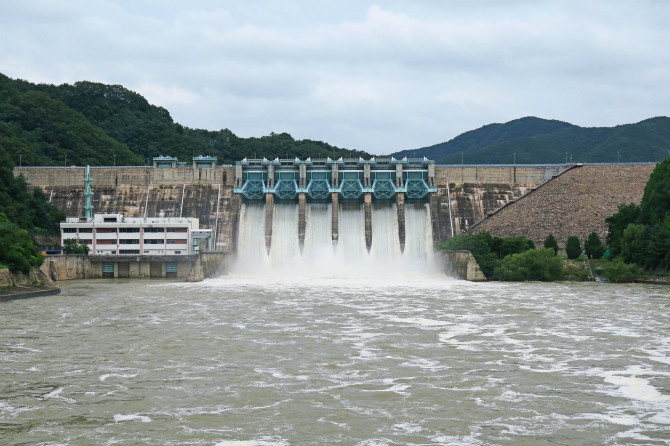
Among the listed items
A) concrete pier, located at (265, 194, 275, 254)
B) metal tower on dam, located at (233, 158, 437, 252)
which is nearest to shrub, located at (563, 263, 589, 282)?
metal tower on dam, located at (233, 158, 437, 252)

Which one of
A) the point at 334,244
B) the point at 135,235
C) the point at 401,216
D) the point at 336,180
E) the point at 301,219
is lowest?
the point at 334,244

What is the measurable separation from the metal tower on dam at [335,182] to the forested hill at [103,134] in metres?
37.3

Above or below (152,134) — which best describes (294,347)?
below

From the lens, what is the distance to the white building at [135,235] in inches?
3177

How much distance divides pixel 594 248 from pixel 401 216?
21.5 m

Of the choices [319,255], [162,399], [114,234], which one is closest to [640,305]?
[162,399]

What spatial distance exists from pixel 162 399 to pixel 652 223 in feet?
194

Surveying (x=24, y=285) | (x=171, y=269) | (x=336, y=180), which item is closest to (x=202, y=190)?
(x=171, y=269)

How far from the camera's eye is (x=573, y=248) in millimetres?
71062

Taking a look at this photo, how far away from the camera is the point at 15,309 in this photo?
43.1 metres

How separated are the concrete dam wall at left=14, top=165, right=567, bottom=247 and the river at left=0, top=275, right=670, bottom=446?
137 ft

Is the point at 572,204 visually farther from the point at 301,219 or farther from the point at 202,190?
the point at 202,190

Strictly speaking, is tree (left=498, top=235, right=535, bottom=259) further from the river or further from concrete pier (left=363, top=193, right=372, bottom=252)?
the river

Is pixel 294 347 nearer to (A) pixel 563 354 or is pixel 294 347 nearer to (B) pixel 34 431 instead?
(A) pixel 563 354
